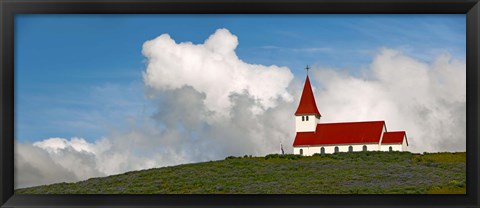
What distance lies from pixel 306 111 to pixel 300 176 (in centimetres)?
86

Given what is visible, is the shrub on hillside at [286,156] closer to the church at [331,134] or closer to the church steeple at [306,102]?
the church at [331,134]

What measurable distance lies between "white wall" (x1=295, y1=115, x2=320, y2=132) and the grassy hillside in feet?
1.09

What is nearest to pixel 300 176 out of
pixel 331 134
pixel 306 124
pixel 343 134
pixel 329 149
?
pixel 329 149

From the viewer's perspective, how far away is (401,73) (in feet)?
15.1

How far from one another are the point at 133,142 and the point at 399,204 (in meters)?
1.91

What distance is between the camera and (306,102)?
14.7 feet

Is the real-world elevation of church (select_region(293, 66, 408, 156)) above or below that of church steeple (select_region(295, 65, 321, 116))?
below

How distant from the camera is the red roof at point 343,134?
4.59 meters

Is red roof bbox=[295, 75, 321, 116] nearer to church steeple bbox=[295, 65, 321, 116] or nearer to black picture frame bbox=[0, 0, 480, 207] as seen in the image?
church steeple bbox=[295, 65, 321, 116]

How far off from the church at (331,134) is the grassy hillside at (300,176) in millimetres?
106

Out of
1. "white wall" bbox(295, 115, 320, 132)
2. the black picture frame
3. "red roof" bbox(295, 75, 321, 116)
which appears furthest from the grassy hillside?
the black picture frame

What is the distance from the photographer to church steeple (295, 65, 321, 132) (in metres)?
4.36

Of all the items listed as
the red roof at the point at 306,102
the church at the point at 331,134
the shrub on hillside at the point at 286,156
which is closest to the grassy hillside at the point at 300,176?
the shrub on hillside at the point at 286,156

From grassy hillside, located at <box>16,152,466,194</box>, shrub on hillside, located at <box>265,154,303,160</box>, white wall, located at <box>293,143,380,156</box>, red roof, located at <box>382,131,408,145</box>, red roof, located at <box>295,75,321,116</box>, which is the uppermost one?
red roof, located at <box>295,75,321,116</box>
